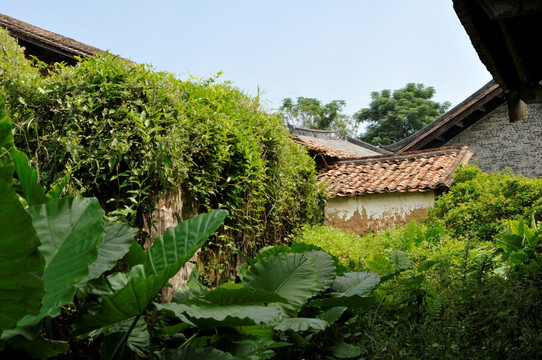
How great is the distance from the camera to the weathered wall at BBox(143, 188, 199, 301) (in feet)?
14.6

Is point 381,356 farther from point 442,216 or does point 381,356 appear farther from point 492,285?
point 442,216

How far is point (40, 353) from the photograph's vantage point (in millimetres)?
2418

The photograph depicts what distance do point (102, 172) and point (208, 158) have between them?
4.07 feet

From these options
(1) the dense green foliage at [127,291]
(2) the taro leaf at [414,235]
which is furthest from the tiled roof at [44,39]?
(2) the taro leaf at [414,235]

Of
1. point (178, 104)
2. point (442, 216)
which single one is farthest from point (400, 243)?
point (178, 104)

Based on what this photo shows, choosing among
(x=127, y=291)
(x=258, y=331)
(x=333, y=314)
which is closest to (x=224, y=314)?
(x=127, y=291)

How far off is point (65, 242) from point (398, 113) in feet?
127

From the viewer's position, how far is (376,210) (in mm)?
11258

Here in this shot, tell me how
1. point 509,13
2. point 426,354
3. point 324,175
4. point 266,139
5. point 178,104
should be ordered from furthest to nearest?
point 324,175 < point 266,139 < point 178,104 < point 426,354 < point 509,13

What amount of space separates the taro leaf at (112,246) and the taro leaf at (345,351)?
1.73 meters

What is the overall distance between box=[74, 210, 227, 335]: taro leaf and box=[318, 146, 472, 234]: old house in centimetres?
714

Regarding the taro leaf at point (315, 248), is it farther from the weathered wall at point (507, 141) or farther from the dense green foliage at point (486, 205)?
the weathered wall at point (507, 141)

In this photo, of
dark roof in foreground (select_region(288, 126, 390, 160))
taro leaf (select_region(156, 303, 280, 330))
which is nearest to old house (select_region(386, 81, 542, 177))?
dark roof in foreground (select_region(288, 126, 390, 160))

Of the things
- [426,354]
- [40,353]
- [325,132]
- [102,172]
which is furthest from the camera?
[325,132]
